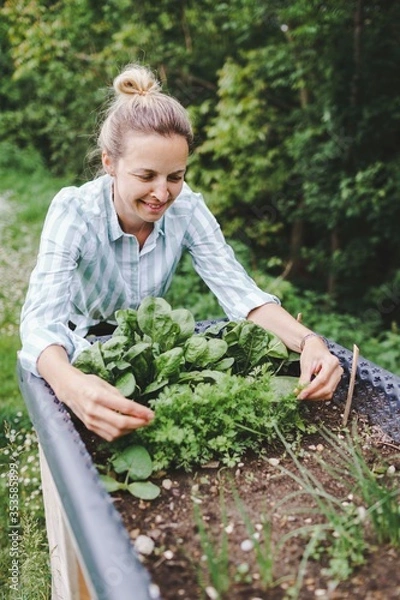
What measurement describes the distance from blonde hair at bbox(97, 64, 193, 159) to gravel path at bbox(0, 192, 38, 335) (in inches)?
106

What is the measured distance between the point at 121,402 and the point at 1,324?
3.44 metres

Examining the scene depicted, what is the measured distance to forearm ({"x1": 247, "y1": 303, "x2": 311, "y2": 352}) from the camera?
1939 mm

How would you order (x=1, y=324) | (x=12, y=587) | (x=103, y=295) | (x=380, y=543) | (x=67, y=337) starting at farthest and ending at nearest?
(x=1, y=324) < (x=103, y=295) < (x=12, y=587) < (x=67, y=337) < (x=380, y=543)

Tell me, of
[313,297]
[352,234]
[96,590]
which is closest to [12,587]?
[96,590]

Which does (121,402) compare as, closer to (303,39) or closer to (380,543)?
(380,543)

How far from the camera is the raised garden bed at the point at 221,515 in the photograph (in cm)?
116


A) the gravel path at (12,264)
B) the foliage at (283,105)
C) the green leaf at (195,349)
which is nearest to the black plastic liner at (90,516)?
the green leaf at (195,349)

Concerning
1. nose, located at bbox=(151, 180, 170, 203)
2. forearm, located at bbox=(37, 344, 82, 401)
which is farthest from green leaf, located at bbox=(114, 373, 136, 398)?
nose, located at bbox=(151, 180, 170, 203)

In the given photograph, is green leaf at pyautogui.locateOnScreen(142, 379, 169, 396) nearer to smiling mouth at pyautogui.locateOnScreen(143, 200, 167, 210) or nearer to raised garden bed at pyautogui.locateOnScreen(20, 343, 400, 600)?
raised garden bed at pyautogui.locateOnScreen(20, 343, 400, 600)

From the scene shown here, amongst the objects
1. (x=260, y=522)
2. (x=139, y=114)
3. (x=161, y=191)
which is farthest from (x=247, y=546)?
(x=139, y=114)

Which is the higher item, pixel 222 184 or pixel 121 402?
pixel 222 184

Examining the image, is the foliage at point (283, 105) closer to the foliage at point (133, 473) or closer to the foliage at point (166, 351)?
the foliage at point (166, 351)

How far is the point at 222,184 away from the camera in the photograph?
5.78 meters

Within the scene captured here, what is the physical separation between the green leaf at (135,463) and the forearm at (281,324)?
0.62 metres
